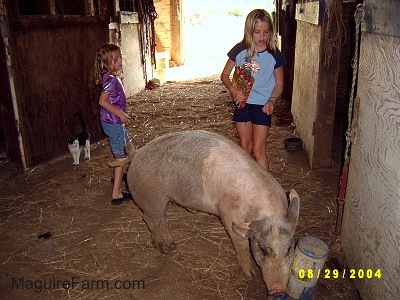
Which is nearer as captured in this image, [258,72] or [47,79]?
[258,72]

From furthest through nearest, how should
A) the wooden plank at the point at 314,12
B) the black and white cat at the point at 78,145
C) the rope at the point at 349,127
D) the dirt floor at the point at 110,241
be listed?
the black and white cat at the point at 78,145 < the wooden plank at the point at 314,12 < the dirt floor at the point at 110,241 < the rope at the point at 349,127

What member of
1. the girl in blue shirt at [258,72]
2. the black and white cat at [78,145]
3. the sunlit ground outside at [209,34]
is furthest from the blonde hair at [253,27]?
the sunlit ground outside at [209,34]

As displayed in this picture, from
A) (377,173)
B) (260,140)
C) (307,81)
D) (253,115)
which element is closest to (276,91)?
(253,115)

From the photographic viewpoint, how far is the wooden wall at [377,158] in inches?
90.8

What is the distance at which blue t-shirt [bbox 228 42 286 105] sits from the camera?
3975 millimetres

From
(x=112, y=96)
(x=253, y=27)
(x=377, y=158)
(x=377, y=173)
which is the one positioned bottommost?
(x=377, y=173)

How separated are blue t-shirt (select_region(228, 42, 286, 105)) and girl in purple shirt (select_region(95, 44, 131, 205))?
136 centimetres

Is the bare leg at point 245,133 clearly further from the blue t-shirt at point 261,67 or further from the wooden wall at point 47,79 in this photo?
the wooden wall at point 47,79

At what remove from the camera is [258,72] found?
157 inches

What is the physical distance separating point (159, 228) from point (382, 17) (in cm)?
254

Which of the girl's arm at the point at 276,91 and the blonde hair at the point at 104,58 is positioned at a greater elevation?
the blonde hair at the point at 104,58

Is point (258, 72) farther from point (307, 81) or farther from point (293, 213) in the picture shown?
point (307, 81)

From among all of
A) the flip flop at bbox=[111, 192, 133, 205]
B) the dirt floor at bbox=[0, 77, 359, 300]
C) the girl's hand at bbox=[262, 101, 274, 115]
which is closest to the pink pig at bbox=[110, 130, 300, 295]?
the dirt floor at bbox=[0, 77, 359, 300]

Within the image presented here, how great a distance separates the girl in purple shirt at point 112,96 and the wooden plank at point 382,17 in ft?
8.73
